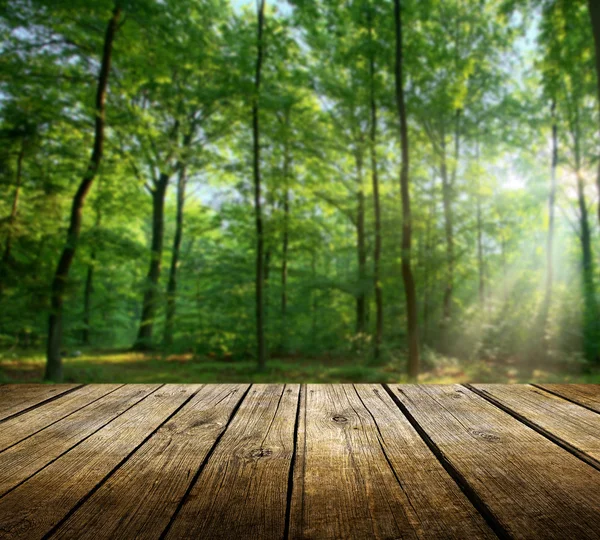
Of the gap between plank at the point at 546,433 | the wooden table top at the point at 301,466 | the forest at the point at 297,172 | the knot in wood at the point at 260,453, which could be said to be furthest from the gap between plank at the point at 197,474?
the forest at the point at 297,172

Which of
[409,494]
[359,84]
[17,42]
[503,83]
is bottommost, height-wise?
[409,494]

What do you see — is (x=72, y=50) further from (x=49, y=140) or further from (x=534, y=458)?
(x=534, y=458)

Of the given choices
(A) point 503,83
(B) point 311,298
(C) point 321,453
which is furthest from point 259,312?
(A) point 503,83

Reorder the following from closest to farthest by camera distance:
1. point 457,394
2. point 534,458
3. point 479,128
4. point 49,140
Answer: point 534,458, point 457,394, point 49,140, point 479,128

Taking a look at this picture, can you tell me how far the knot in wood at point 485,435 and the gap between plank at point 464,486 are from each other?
0.63 feet

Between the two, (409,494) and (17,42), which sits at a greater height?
(17,42)

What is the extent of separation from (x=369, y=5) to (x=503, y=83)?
374 inches

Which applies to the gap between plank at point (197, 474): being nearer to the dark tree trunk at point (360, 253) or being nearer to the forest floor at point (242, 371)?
the forest floor at point (242, 371)

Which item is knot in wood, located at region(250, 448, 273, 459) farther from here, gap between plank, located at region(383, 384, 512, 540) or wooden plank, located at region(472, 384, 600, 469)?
wooden plank, located at region(472, 384, 600, 469)

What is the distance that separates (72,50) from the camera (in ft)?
33.9

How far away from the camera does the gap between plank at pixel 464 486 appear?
90 cm

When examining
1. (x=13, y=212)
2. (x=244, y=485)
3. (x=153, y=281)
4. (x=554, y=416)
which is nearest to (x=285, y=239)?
(x=153, y=281)

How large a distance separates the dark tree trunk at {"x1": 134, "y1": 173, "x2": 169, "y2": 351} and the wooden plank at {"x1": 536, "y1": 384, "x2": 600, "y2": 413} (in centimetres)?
1367

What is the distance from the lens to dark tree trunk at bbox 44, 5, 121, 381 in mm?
9102
